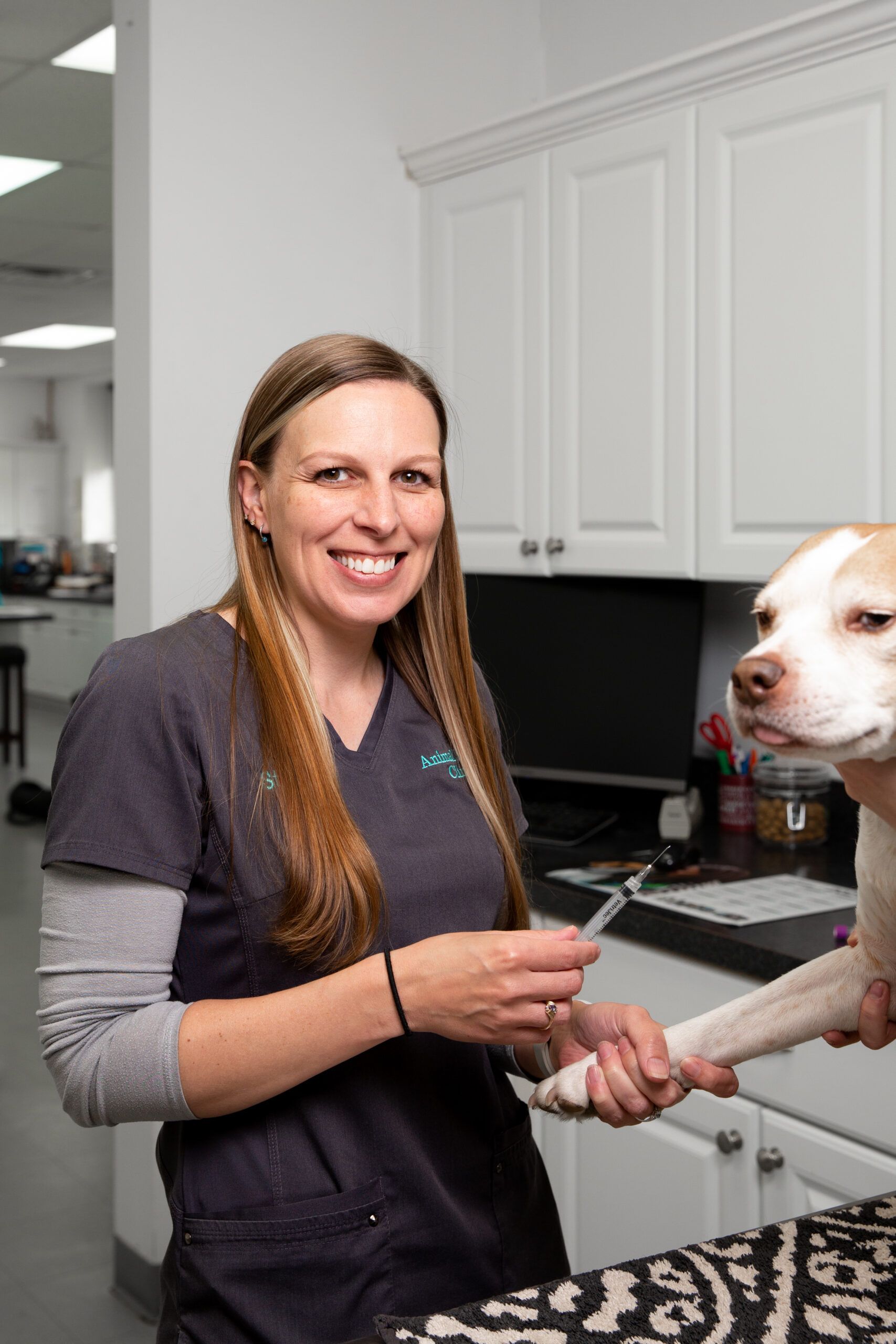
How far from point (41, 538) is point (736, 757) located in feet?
35.8

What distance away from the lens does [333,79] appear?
8.82 ft

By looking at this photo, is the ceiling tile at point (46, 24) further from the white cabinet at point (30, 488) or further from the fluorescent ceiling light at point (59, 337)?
the white cabinet at point (30, 488)

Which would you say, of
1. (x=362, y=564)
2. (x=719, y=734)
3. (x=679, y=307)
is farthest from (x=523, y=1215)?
(x=679, y=307)

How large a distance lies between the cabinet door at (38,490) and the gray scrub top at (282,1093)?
11.7m

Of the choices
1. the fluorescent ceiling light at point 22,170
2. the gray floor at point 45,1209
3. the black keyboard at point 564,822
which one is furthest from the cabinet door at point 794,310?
the fluorescent ceiling light at point 22,170

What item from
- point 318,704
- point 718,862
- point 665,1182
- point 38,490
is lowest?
point 665,1182

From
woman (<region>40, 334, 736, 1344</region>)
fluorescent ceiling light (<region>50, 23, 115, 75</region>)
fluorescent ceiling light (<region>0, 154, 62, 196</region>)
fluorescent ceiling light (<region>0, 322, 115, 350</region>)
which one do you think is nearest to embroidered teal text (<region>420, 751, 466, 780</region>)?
woman (<region>40, 334, 736, 1344</region>)

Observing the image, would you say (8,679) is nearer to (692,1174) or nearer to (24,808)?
(24,808)

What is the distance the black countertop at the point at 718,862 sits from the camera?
185 centimetres

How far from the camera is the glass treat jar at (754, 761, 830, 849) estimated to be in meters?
2.47

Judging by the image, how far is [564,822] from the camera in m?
2.64

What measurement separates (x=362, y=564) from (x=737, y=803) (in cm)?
161

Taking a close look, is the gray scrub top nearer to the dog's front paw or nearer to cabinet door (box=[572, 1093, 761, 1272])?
the dog's front paw

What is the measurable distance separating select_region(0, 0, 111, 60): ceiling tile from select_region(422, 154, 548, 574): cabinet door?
3.77 ft
